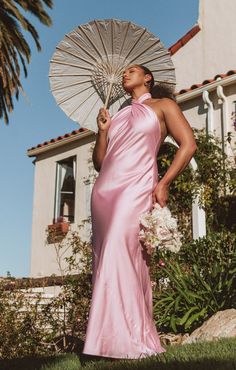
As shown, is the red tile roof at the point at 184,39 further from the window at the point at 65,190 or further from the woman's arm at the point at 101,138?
the woman's arm at the point at 101,138

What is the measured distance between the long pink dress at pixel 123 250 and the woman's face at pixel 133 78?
1.11 ft

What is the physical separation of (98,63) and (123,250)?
1.48 m

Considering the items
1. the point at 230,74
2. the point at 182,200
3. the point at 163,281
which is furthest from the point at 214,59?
the point at 163,281

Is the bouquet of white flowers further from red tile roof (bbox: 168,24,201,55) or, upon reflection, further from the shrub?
red tile roof (bbox: 168,24,201,55)

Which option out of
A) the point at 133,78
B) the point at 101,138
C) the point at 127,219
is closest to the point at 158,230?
the point at 127,219

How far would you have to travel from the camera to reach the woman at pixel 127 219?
9.97 ft

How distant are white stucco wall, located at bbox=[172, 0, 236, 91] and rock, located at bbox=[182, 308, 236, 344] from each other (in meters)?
8.06

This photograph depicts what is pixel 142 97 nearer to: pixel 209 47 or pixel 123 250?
pixel 123 250

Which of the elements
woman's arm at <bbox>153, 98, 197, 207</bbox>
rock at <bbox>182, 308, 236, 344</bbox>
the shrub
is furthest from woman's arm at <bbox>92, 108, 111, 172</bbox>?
the shrub

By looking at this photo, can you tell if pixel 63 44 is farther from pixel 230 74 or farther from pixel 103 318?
pixel 230 74

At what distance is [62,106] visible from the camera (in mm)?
4004

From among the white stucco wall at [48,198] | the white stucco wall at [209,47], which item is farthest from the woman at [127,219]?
the white stucco wall at [48,198]

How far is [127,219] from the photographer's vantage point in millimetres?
3141

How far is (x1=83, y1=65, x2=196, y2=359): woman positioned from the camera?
9.97 ft
